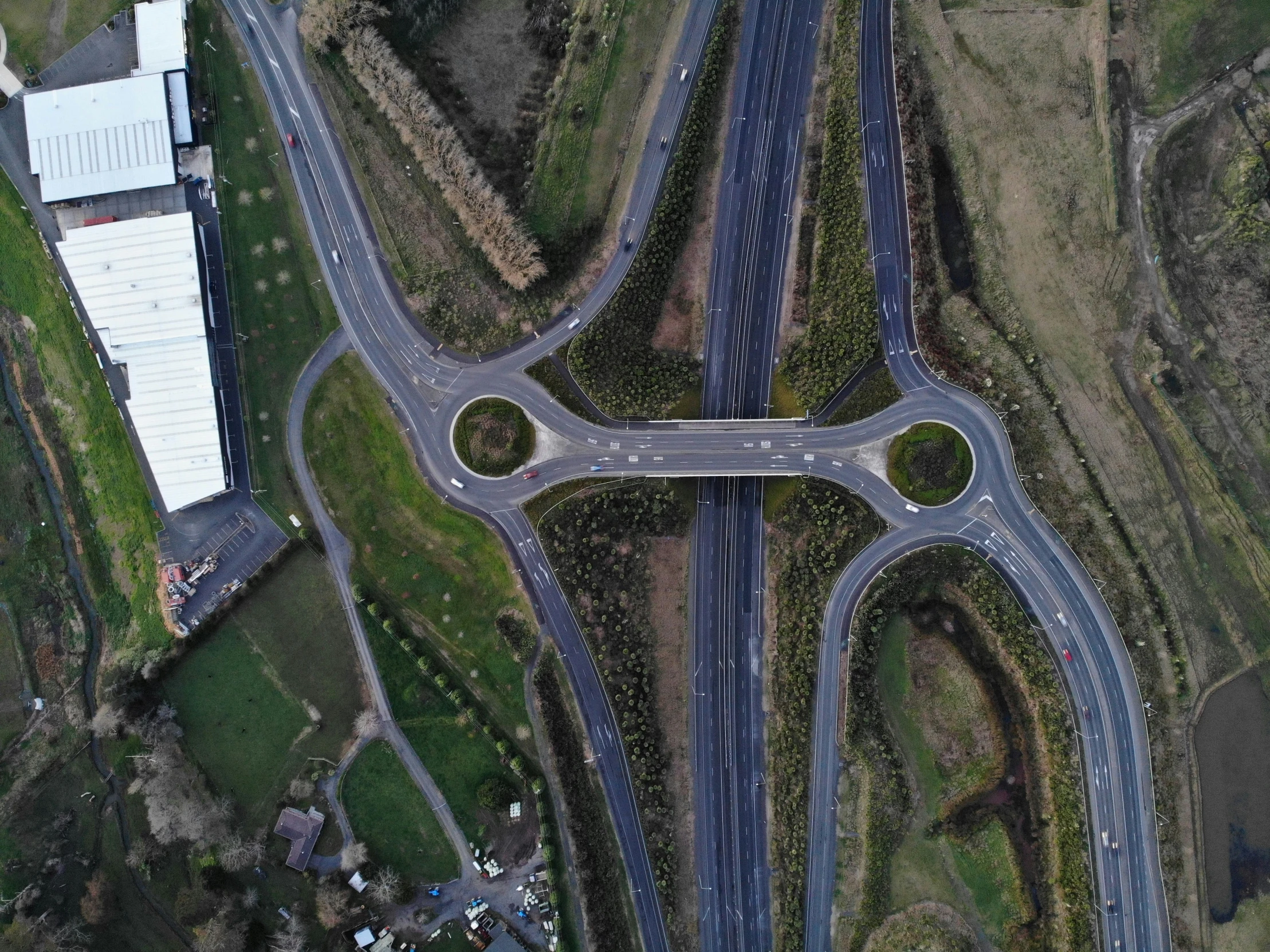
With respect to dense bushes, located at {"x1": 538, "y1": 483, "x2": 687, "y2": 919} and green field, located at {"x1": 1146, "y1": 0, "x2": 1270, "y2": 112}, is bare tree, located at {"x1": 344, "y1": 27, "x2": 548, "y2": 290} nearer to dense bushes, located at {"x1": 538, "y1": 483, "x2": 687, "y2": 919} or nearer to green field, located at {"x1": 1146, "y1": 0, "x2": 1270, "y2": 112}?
dense bushes, located at {"x1": 538, "y1": 483, "x2": 687, "y2": 919}

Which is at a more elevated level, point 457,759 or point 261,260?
point 261,260

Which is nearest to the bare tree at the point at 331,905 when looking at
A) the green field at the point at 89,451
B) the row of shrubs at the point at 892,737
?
the green field at the point at 89,451

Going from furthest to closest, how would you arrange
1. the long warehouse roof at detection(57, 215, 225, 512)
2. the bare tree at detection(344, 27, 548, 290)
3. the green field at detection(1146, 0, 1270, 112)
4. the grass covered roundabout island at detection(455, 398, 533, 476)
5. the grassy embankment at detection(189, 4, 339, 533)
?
the grassy embankment at detection(189, 4, 339, 533) → the grass covered roundabout island at detection(455, 398, 533, 476) → the bare tree at detection(344, 27, 548, 290) → the long warehouse roof at detection(57, 215, 225, 512) → the green field at detection(1146, 0, 1270, 112)

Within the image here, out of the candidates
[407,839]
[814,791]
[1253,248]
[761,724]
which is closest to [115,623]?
[407,839]

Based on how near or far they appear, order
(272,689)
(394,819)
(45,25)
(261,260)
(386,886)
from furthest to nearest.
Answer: (45,25) → (261,260) → (272,689) → (394,819) → (386,886)

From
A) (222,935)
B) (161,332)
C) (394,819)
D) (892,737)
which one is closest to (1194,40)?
(892,737)

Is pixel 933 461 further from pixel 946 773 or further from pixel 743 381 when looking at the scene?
pixel 946 773

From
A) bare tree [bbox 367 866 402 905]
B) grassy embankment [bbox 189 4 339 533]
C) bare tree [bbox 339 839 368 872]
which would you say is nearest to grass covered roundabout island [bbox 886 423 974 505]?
grassy embankment [bbox 189 4 339 533]

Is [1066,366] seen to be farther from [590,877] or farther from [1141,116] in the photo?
[590,877]
